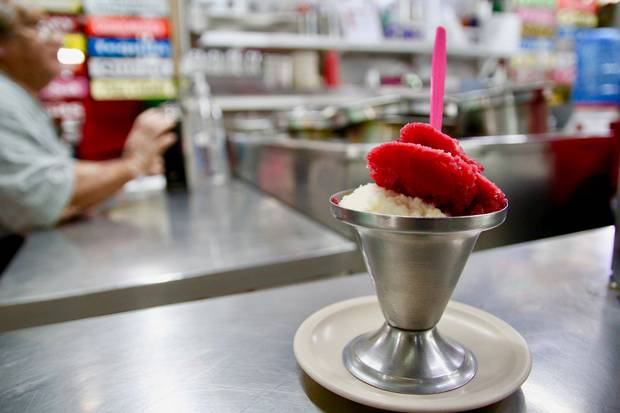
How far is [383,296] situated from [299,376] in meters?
0.13

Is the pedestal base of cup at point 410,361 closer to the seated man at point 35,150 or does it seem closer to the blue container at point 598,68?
the seated man at point 35,150

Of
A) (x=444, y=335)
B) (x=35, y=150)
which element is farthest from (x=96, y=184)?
(x=444, y=335)

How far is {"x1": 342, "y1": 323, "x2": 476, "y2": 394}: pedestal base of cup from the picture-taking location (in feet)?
1.45

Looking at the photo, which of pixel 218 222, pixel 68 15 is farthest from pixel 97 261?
pixel 68 15

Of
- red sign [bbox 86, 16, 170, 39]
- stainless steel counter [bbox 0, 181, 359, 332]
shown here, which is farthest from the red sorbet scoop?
red sign [bbox 86, 16, 170, 39]

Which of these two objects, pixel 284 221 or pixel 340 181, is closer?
pixel 340 181

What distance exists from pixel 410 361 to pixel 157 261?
685 millimetres

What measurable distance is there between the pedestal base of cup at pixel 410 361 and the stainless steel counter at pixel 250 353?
4 centimetres

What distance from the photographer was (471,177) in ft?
1.38

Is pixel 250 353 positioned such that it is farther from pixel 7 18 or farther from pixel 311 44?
pixel 311 44

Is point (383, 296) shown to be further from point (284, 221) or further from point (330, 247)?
point (284, 221)

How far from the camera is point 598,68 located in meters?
1.88

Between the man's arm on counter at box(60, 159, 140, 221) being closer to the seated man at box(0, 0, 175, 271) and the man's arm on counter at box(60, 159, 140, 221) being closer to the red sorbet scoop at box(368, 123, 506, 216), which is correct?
the seated man at box(0, 0, 175, 271)

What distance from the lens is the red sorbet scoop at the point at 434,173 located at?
41 centimetres
